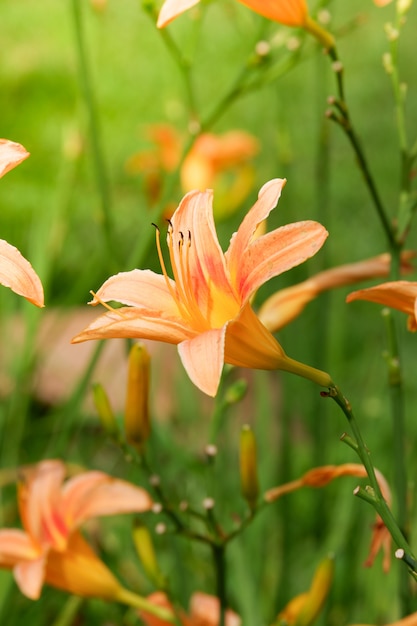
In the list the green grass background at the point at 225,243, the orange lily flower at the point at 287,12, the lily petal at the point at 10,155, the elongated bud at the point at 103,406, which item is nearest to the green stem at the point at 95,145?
the green grass background at the point at 225,243

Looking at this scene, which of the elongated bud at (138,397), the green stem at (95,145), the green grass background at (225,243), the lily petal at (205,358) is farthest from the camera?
the green grass background at (225,243)

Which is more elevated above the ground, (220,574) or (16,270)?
(16,270)

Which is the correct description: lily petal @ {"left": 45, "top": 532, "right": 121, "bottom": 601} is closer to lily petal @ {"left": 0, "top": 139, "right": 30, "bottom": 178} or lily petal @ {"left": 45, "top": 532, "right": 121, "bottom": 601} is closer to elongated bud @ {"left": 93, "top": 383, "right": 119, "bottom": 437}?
elongated bud @ {"left": 93, "top": 383, "right": 119, "bottom": 437}

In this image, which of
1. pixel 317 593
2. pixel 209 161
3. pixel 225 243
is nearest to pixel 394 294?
pixel 317 593

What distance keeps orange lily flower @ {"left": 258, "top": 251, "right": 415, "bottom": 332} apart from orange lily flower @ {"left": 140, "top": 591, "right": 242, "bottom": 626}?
287 mm

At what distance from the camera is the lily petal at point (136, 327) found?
1.85 ft

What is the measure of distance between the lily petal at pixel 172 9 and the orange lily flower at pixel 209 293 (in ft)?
0.38

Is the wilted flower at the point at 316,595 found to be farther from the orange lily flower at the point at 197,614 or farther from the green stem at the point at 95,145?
the green stem at the point at 95,145

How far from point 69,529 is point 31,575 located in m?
0.09

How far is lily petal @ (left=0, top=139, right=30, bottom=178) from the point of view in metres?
0.56

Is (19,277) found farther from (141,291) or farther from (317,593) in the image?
(317,593)

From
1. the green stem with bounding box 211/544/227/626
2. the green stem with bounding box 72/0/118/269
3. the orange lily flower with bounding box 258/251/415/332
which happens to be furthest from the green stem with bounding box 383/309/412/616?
the green stem with bounding box 72/0/118/269

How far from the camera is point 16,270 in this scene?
56 cm

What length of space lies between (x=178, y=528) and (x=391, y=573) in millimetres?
682
